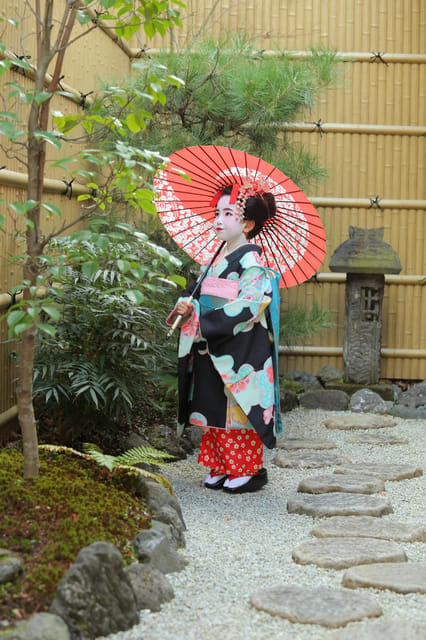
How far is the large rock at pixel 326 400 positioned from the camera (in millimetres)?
6965

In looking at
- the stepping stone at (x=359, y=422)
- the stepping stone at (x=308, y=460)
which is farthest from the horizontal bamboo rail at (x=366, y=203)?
the stepping stone at (x=308, y=460)

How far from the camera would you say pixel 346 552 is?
3.31m

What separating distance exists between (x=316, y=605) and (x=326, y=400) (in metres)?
4.29

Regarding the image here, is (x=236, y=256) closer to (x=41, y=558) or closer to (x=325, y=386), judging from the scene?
(x=41, y=558)

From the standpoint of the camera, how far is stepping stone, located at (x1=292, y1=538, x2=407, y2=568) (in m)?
3.24

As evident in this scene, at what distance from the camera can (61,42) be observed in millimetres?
3361

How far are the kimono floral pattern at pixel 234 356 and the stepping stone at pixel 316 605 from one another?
4.88ft

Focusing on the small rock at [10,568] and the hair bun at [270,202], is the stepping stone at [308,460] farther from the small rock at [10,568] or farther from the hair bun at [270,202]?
the small rock at [10,568]

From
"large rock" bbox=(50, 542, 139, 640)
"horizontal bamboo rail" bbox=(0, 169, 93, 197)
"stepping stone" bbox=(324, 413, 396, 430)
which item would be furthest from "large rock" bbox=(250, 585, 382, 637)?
"stepping stone" bbox=(324, 413, 396, 430)

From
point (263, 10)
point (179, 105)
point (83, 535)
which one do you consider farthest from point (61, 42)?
point (263, 10)

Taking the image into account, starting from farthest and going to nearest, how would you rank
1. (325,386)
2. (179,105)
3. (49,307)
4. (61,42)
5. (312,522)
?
(325,386), (179,105), (312,522), (61,42), (49,307)

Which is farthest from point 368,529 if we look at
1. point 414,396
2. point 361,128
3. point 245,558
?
point 361,128

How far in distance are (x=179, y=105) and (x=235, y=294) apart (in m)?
2.05

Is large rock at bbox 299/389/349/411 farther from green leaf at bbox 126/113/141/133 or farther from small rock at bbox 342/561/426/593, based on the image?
green leaf at bbox 126/113/141/133
